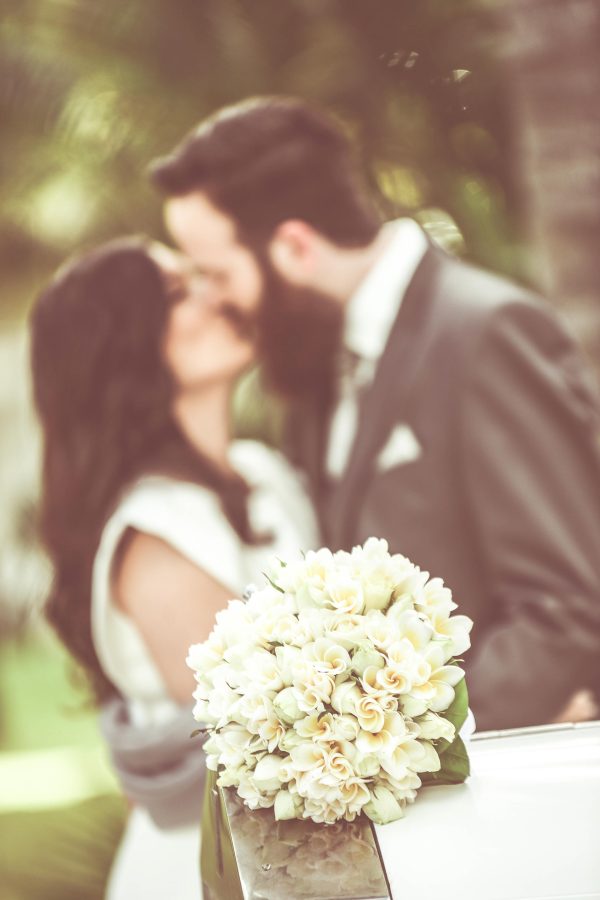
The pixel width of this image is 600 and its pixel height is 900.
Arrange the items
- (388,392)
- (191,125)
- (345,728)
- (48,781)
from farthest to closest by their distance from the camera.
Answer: (48,781) → (191,125) → (388,392) → (345,728)

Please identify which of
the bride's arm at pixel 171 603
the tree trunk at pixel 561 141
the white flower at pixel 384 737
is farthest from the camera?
the tree trunk at pixel 561 141

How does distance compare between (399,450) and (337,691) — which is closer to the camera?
(337,691)

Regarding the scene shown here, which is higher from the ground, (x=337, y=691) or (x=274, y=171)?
(x=274, y=171)

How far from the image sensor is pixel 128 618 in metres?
1.98

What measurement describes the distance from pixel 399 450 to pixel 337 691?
39.5 inches

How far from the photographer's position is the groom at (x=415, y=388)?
197 centimetres

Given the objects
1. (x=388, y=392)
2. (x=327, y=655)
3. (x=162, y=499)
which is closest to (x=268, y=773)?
(x=327, y=655)

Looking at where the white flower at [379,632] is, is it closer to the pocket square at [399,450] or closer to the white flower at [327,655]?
the white flower at [327,655]

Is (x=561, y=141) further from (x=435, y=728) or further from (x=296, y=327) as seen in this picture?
(x=435, y=728)

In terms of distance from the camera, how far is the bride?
6.43 feet

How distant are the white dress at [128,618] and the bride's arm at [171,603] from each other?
18 millimetres

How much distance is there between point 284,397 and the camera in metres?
2.18

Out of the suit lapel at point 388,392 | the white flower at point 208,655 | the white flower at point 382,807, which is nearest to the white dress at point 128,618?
the suit lapel at point 388,392

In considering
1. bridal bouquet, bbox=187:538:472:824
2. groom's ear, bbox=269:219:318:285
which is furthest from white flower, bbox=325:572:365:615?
groom's ear, bbox=269:219:318:285
